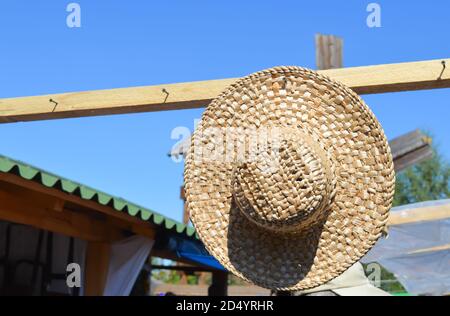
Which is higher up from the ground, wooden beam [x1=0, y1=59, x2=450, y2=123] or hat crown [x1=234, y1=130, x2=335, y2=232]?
wooden beam [x1=0, y1=59, x2=450, y2=123]

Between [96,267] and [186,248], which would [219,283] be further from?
[96,267]

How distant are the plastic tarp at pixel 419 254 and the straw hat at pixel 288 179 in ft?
10.2

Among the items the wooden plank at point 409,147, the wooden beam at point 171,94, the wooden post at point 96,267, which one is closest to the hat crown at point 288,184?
the wooden beam at point 171,94

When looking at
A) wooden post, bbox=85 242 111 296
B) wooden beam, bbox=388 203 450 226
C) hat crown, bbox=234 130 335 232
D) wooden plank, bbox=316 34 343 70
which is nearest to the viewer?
hat crown, bbox=234 130 335 232

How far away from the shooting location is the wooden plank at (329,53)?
3.83m

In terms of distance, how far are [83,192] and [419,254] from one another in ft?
9.94

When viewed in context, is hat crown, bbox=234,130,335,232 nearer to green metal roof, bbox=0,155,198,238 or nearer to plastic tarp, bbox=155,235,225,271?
green metal roof, bbox=0,155,198,238

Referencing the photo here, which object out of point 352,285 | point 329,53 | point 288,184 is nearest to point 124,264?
point 352,285

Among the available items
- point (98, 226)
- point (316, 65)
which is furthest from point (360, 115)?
point (98, 226)

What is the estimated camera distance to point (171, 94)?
127 inches

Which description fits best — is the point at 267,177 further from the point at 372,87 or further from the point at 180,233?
the point at 180,233

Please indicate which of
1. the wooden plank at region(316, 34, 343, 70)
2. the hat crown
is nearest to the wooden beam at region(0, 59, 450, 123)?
the hat crown

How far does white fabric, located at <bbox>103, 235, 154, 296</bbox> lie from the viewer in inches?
249

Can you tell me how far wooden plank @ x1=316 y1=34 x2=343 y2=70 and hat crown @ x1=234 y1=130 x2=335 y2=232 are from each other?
5.05ft
